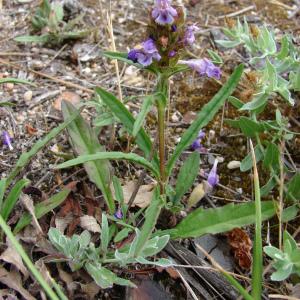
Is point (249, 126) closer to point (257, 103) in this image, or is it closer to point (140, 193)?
point (257, 103)

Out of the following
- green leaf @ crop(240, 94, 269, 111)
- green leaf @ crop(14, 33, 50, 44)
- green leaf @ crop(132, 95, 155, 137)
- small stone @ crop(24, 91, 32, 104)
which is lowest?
small stone @ crop(24, 91, 32, 104)

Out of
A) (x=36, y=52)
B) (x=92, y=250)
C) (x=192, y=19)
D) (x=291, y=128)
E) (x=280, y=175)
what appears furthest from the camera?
(x=192, y=19)

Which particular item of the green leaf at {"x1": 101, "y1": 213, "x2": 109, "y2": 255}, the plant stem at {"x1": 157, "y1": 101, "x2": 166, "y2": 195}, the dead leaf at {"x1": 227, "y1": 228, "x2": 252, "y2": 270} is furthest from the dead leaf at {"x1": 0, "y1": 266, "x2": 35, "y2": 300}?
the dead leaf at {"x1": 227, "y1": 228, "x2": 252, "y2": 270}

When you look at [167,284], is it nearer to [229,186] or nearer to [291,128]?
[229,186]

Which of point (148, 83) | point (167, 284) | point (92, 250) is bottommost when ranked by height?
point (167, 284)

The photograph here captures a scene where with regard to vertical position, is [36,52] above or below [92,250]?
above

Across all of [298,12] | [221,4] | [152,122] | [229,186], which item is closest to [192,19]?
[221,4]

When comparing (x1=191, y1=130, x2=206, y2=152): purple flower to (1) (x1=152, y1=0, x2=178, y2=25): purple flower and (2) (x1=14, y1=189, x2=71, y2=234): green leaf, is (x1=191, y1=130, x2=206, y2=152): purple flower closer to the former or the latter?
(2) (x1=14, y1=189, x2=71, y2=234): green leaf
